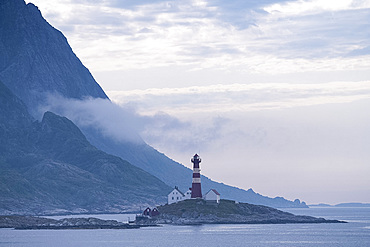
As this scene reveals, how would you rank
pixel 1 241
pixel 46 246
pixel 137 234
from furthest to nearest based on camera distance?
pixel 137 234 → pixel 1 241 → pixel 46 246

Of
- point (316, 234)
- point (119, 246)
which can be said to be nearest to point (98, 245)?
point (119, 246)

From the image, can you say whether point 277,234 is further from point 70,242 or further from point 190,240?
point 70,242

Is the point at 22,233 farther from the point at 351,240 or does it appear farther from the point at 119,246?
the point at 351,240

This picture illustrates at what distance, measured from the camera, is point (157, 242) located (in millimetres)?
166625

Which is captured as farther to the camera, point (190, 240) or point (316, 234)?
point (316, 234)

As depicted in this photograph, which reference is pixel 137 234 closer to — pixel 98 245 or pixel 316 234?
pixel 98 245

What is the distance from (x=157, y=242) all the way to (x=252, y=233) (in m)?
38.7

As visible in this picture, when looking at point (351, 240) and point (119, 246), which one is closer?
point (119, 246)

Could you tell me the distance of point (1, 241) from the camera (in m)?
172

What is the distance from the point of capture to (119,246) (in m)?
161

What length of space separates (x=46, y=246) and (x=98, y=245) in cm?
1111

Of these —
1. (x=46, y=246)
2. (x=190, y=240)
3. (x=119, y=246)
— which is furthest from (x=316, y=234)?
(x=46, y=246)

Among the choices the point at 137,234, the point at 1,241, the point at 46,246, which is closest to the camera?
the point at 46,246

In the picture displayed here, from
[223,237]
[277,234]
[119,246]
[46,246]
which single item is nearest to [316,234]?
[277,234]
